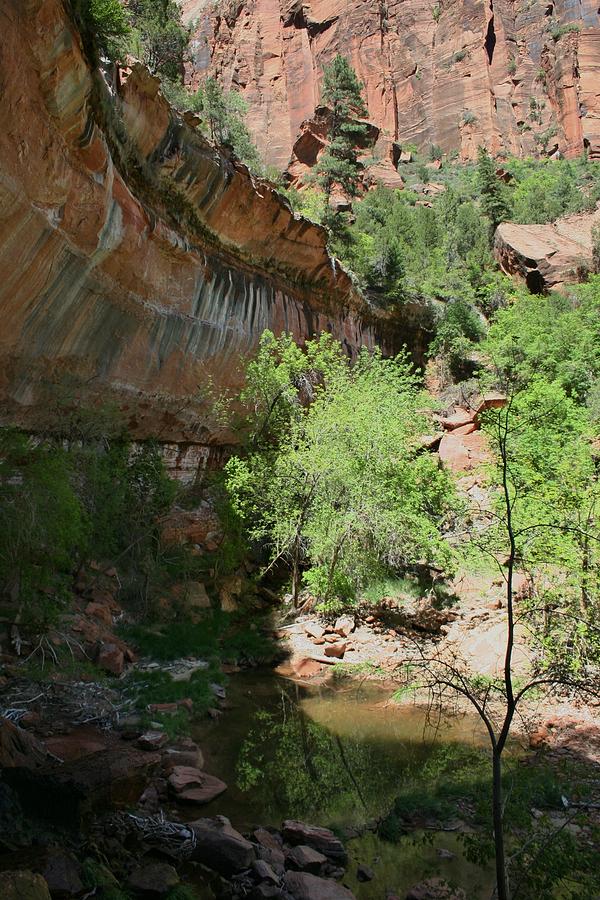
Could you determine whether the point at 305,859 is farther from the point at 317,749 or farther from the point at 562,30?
the point at 562,30

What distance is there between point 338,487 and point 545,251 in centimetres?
2017

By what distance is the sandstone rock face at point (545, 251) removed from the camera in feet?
87.5

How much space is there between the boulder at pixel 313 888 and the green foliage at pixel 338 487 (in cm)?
851

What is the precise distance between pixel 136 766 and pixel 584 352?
68.7ft

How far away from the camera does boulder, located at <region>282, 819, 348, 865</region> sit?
16.8 feet

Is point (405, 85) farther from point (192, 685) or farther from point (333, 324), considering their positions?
point (192, 685)

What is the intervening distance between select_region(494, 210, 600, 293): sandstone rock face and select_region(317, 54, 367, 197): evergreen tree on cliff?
9.34 metres

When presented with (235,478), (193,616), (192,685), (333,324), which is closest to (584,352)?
(333,324)

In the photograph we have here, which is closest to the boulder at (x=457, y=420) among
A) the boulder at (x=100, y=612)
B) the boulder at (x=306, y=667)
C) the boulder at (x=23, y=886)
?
the boulder at (x=306, y=667)

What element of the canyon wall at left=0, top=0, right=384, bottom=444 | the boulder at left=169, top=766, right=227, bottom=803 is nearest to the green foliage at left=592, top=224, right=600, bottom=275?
the canyon wall at left=0, top=0, right=384, bottom=444

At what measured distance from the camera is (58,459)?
9555 millimetres

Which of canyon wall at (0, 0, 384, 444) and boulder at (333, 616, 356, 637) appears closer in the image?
canyon wall at (0, 0, 384, 444)

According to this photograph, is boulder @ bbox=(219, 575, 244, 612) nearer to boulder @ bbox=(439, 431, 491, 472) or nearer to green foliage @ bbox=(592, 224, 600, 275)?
boulder @ bbox=(439, 431, 491, 472)

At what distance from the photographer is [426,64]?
58.9 m
